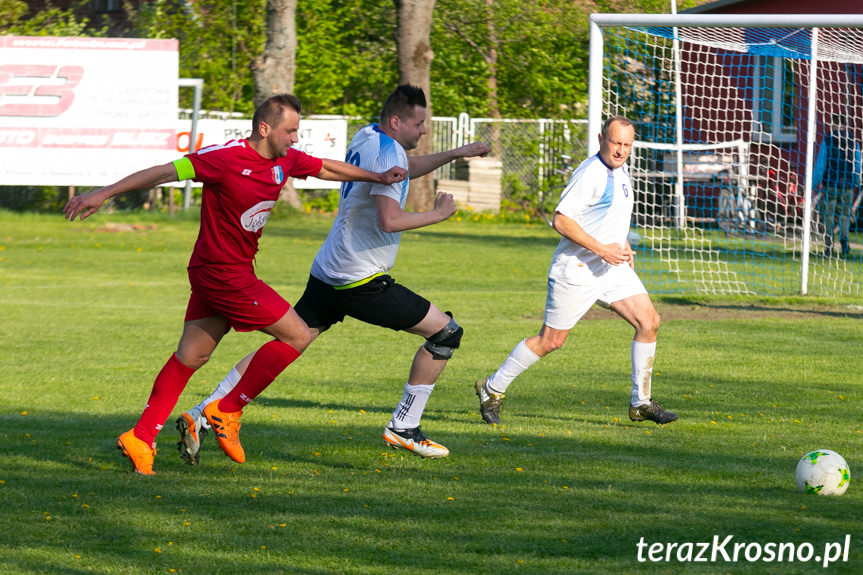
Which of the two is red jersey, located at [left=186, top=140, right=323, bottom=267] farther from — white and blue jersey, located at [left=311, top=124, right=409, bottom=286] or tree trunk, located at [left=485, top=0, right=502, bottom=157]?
tree trunk, located at [left=485, top=0, right=502, bottom=157]

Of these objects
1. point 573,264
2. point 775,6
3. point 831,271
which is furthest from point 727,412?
point 775,6

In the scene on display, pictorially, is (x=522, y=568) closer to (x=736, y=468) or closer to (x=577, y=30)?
(x=736, y=468)

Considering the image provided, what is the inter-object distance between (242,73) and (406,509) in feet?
84.2

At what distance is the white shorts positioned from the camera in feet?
24.6

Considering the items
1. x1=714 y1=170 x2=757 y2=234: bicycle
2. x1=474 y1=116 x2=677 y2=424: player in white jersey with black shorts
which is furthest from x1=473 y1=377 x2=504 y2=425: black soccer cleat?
x1=714 y1=170 x2=757 y2=234: bicycle

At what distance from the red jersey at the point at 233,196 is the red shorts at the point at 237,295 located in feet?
0.18

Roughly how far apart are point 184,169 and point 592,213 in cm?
279

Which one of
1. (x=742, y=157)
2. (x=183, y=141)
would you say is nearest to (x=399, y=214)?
(x=742, y=157)

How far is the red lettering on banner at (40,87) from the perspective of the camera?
22.9 metres

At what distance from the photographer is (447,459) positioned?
6.48 m

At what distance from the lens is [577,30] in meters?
33.8

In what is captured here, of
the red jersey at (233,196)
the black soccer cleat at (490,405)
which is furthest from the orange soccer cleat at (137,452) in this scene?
the black soccer cleat at (490,405)

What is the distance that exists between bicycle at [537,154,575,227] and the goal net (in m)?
3.15

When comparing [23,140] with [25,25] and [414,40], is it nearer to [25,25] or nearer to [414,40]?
[25,25]
